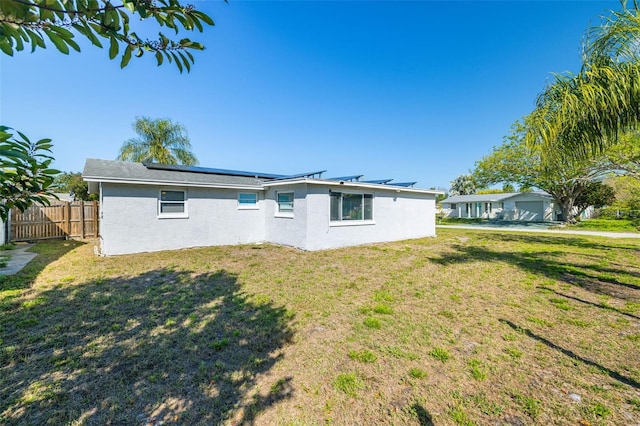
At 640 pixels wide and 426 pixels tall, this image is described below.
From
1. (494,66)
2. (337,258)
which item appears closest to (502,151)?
(494,66)

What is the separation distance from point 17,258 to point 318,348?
11.1 metres

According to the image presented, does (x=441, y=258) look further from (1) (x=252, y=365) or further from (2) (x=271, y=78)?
(2) (x=271, y=78)

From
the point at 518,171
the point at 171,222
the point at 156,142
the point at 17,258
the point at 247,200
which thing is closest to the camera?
the point at 17,258

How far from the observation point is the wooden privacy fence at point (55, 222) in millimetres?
12250

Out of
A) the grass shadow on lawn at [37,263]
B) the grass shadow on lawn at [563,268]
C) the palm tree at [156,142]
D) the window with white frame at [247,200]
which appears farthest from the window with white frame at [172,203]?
the palm tree at [156,142]

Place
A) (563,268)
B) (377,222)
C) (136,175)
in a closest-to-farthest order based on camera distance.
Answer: (563,268)
(136,175)
(377,222)

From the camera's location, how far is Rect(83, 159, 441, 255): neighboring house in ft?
31.0

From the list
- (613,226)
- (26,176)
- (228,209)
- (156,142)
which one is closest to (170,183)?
(228,209)

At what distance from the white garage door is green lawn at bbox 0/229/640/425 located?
100 ft

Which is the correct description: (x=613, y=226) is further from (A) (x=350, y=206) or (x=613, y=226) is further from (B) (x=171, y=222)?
(B) (x=171, y=222)

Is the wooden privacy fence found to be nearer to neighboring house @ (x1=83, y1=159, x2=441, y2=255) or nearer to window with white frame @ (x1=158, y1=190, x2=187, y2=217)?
neighboring house @ (x1=83, y1=159, x2=441, y2=255)

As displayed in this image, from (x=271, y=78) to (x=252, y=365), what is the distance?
48.3 ft

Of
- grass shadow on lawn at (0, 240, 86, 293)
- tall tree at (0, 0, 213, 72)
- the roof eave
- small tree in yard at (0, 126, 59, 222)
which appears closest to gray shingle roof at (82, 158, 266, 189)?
the roof eave

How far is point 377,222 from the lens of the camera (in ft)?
42.3
